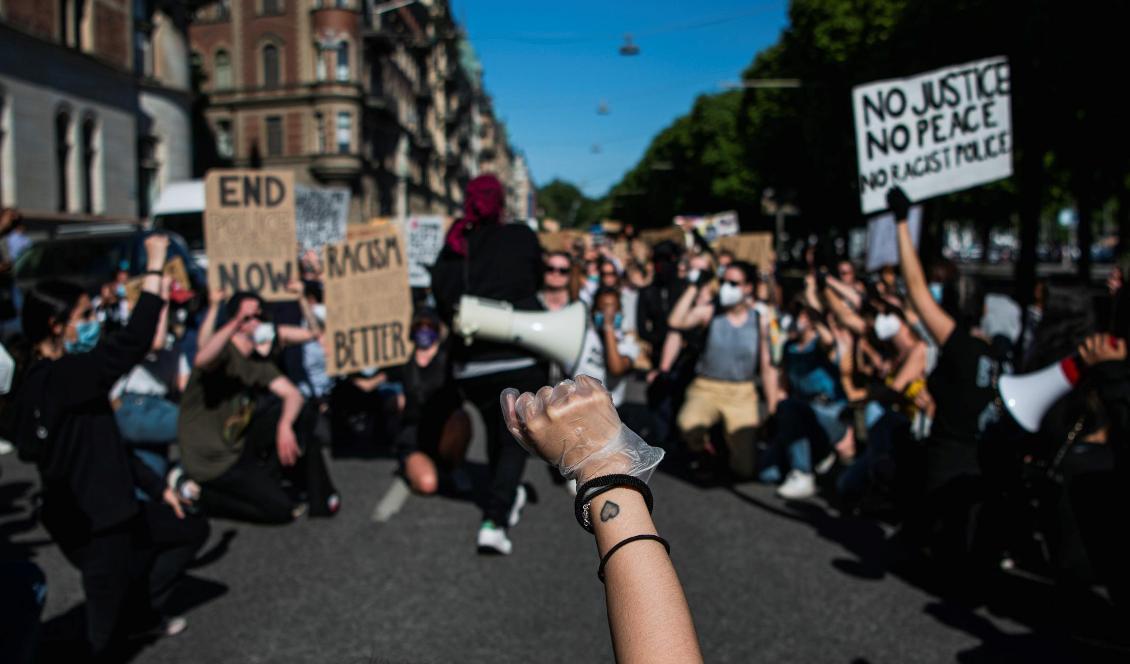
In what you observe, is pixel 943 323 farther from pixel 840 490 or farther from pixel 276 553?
pixel 276 553

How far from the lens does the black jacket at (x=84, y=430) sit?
367cm

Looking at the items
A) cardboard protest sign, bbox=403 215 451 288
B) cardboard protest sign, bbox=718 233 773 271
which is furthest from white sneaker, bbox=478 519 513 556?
cardboard protest sign, bbox=718 233 773 271

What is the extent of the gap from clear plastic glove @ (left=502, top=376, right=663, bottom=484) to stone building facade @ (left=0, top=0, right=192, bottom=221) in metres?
26.0

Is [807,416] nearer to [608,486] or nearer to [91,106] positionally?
[608,486]

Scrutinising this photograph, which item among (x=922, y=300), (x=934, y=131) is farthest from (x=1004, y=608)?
(x=934, y=131)

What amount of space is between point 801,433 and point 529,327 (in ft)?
10.5

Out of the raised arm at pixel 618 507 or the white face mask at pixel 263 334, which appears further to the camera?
the white face mask at pixel 263 334

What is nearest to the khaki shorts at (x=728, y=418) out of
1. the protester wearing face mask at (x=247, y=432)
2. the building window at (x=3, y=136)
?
the protester wearing face mask at (x=247, y=432)

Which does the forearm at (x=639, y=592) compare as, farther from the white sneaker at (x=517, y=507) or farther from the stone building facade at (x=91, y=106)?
the stone building facade at (x=91, y=106)

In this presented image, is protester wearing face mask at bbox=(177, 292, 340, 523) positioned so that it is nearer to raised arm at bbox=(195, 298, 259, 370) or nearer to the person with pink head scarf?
raised arm at bbox=(195, 298, 259, 370)

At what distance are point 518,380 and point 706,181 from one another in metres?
65.8

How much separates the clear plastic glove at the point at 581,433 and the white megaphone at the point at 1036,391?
3.83 meters

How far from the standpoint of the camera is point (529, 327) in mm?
4523

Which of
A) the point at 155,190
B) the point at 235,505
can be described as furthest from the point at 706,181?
the point at 235,505
